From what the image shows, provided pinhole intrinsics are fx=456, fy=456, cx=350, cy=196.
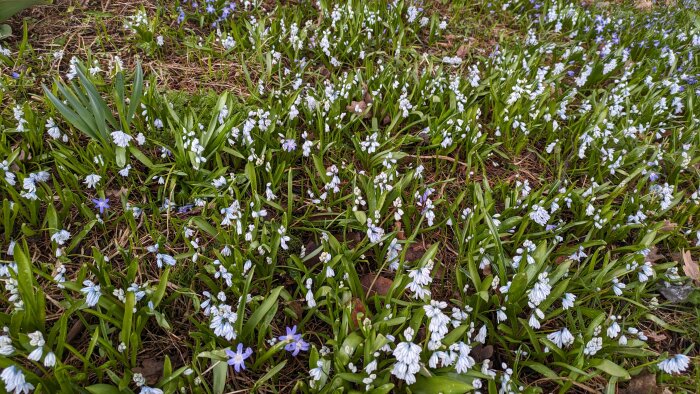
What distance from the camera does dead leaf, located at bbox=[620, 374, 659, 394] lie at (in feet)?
7.97

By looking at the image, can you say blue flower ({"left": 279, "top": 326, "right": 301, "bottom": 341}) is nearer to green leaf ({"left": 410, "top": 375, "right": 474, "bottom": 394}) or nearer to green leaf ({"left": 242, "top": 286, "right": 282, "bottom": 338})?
green leaf ({"left": 242, "top": 286, "right": 282, "bottom": 338})

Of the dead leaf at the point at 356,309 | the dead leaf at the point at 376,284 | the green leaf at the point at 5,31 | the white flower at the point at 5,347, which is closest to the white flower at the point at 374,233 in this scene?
the dead leaf at the point at 376,284

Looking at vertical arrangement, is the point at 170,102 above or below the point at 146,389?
above

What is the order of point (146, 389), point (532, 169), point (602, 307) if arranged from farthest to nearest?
point (532, 169), point (602, 307), point (146, 389)

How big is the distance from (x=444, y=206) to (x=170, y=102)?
2192 mm

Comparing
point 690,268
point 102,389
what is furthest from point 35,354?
point 690,268

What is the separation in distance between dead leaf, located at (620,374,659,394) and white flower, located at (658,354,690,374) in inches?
3.1

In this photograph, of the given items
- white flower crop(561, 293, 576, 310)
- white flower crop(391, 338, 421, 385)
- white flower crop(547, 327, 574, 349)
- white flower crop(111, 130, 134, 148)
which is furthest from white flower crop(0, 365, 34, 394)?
white flower crop(561, 293, 576, 310)

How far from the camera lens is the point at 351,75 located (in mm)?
3840

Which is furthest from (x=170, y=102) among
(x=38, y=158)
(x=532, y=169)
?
(x=532, y=169)

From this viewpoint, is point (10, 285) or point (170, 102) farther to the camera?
point (170, 102)

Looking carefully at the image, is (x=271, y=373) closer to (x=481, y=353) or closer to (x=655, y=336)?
(x=481, y=353)

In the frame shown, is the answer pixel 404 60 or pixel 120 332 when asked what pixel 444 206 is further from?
pixel 120 332

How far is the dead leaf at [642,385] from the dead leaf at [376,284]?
1.40 metres
